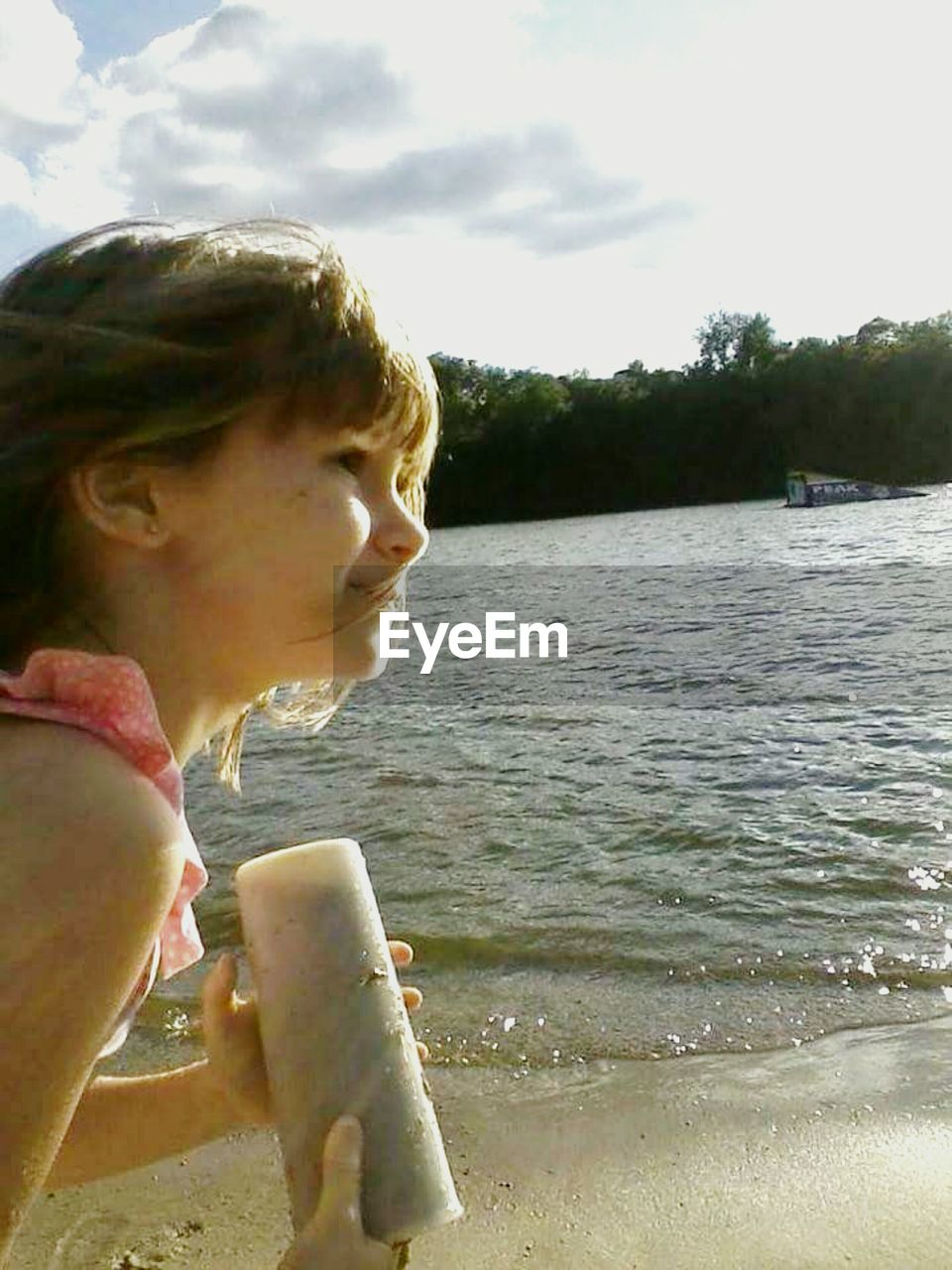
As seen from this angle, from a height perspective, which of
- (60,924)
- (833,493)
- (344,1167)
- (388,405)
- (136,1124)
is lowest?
(833,493)

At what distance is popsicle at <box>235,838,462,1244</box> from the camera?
1.71 m

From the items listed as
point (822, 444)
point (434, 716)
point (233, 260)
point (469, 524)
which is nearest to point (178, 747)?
point (233, 260)

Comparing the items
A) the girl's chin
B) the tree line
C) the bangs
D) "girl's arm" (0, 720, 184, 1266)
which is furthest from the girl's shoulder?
the tree line

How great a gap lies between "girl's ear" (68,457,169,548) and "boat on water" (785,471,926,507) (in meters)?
50.7

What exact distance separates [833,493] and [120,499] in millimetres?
53458

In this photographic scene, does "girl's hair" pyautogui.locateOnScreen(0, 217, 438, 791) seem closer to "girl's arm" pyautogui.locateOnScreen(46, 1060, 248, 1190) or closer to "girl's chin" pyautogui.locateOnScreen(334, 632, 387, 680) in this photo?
"girl's chin" pyautogui.locateOnScreen(334, 632, 387, 680)

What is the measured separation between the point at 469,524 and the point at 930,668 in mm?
57783

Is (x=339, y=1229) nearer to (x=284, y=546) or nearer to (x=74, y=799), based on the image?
(x=74, y=799)

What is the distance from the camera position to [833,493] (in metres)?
53.1

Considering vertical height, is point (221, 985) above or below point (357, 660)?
below

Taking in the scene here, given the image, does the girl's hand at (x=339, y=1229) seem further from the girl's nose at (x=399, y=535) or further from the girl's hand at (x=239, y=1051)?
the girl's nose at (x=399, y=535)

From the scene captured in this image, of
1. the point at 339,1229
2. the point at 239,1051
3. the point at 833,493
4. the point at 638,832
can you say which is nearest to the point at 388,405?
the point at 239,1051

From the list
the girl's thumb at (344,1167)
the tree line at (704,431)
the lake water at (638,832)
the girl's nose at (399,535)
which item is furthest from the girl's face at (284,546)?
the tree line at (704,431)

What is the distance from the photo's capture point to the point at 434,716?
1109cm
